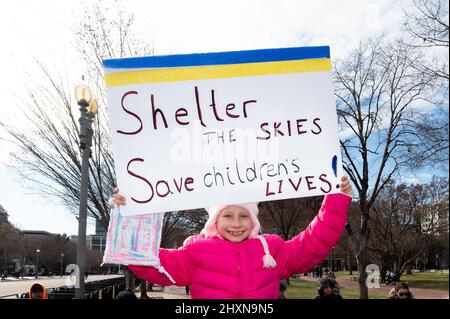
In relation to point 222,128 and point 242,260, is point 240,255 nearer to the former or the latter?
point 242,260

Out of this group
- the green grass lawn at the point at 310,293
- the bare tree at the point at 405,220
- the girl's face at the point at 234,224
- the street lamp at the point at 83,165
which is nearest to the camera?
the girl's face at the point at 234,224

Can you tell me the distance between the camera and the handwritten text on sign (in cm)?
231

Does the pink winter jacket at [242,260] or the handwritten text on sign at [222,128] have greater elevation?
the handwritten text on sign at [222,128]

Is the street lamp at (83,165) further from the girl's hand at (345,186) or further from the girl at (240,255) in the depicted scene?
the girl's hand at (345,186)

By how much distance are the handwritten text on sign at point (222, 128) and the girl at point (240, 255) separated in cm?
21

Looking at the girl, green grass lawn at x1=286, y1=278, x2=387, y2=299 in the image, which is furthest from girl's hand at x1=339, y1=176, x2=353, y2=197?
green grass lawn at x1=286, y1=278, x2=387, y2=299

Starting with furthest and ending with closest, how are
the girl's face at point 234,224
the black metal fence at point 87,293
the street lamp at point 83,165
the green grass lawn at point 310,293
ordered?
the green grass lawn at point 310,293, the black metal fence at point 87,293, the street lamp at point 83,165, the girl's face at point 234,224

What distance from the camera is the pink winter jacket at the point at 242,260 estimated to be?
7.97ft

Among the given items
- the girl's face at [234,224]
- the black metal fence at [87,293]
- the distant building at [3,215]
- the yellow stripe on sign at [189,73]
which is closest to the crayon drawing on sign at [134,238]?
the girl's face at [234,224]

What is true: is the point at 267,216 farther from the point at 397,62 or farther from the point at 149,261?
the point at 149,261

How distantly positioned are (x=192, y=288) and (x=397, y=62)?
11.7 meters

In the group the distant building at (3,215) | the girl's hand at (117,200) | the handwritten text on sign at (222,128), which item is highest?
the distant building at (3,215)
